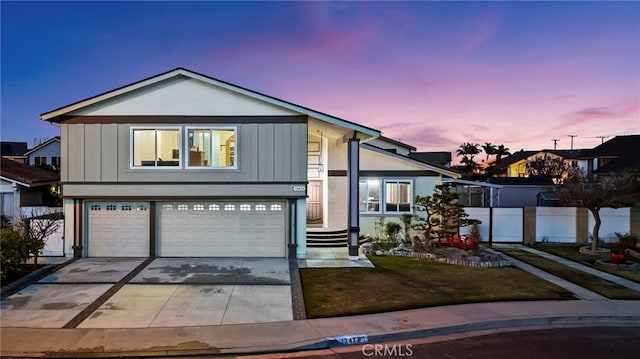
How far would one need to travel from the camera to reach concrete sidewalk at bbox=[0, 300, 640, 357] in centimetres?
621

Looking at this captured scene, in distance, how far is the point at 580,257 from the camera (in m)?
14.0

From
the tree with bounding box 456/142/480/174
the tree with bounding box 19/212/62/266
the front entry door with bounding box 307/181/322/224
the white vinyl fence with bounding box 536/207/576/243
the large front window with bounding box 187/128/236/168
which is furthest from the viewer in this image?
the tree with bounding box 456/142/480/174

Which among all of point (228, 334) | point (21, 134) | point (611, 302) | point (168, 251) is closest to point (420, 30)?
point (611, 302)

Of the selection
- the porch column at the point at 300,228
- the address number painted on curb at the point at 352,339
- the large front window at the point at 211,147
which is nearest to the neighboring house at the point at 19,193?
the large front window at the point at 211,147

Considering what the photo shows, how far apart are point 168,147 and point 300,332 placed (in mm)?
9223

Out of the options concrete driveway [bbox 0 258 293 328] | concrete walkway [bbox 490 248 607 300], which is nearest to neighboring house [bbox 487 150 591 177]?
concrete walkway [bbox 490 248 607 300]

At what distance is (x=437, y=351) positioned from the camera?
6270 mm

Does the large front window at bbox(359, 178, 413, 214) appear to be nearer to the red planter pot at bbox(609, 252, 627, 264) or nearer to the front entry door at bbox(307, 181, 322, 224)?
the front entry door at bbox(307, 181, 322, 224)

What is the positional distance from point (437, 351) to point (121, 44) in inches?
755

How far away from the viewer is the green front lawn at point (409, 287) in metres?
8.41

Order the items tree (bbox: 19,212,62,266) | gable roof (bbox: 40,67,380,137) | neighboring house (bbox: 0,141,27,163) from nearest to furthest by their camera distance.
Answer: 1. tree (bbox: 19,212,62,266)
2. gable roof (bbox: 40,67,380,137)
3. neighboring house (bbox: 0,141,27,163)

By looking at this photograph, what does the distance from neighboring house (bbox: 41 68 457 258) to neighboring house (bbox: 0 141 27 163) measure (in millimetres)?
29240

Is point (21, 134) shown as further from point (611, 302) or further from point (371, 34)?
point (611, 302)

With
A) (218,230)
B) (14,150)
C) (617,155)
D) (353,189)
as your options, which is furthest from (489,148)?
(14,150)
